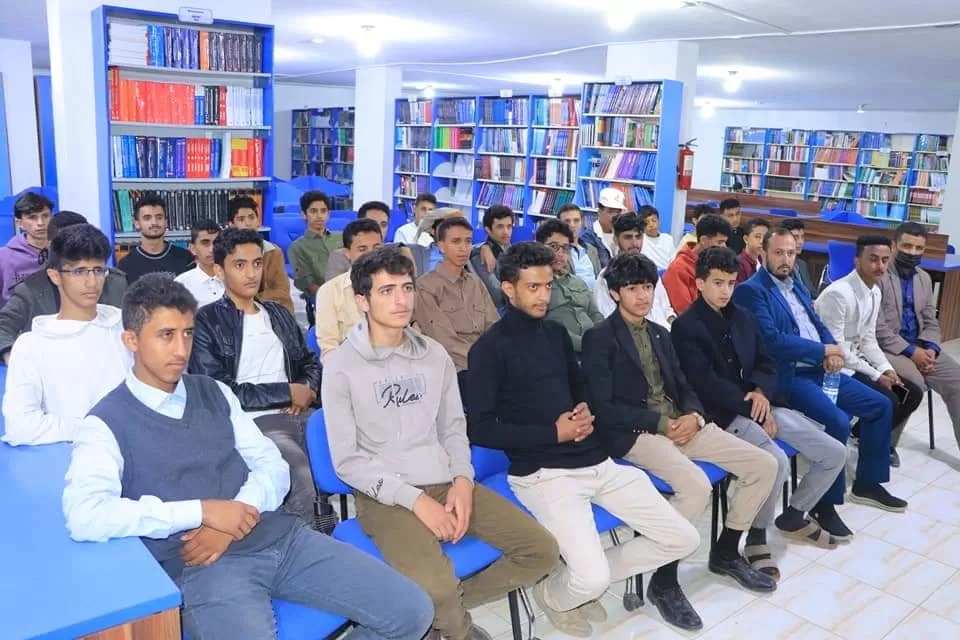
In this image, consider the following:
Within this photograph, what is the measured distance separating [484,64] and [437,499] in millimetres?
8829

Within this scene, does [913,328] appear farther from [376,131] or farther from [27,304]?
[376,131]

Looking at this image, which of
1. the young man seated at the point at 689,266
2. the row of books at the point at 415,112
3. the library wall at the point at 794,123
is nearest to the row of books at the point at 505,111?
the row of books at the point at 415,112

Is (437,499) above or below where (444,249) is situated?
below

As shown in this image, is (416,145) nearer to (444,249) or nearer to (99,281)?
(444,249)

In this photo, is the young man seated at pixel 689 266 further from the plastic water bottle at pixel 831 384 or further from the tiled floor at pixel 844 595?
the tiled floor at pixel 844 595

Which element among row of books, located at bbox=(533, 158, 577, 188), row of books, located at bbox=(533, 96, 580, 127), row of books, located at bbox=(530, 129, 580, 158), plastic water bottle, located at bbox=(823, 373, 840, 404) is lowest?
plastic water bottle, located at bbox=(823, 373, 840, 404)

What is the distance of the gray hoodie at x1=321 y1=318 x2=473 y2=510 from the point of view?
2152 mm

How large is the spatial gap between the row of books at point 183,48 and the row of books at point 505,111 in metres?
4.05


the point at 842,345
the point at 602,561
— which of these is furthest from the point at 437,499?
the point at 842,345

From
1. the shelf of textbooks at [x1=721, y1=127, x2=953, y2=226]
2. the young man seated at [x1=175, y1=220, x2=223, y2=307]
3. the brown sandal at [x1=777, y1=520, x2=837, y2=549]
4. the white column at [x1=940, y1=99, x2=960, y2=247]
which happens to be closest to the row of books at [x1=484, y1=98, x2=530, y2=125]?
the white column at [x1=940, y1=99, x2=960, y2=247]

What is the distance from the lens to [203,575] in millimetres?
1717

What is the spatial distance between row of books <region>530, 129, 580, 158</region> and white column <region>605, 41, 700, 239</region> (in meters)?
0.72

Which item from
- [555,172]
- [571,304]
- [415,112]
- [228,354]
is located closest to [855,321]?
[571,304]

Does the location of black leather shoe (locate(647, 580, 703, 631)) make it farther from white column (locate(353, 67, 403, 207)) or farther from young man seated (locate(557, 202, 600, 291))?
white column (locate(353, 67, 403, 207))
